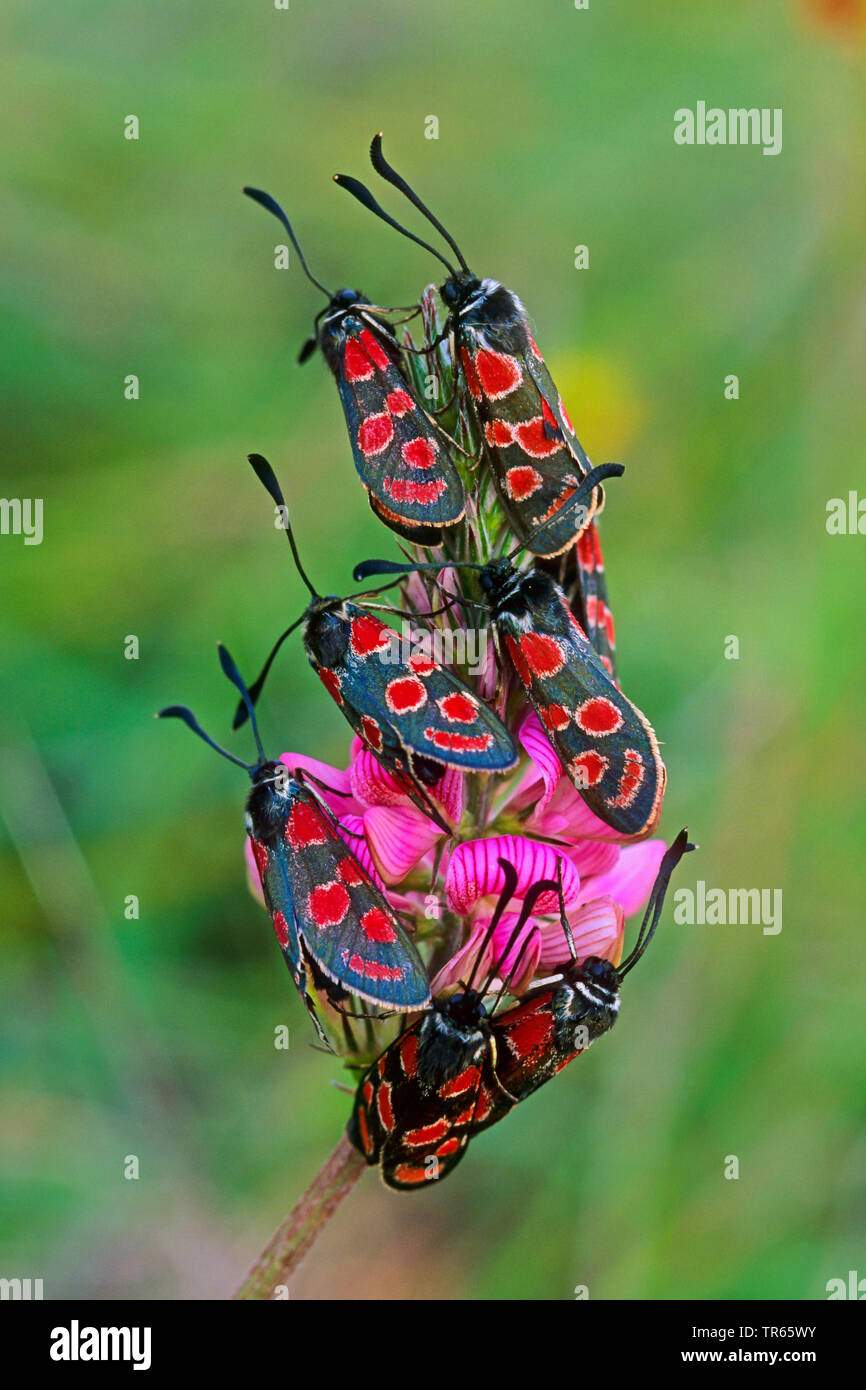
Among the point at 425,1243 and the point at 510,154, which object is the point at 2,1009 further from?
the point at 510,154

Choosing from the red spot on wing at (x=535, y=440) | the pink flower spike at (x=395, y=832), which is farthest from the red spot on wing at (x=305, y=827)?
the red spot on wing at (x=535, y=440)

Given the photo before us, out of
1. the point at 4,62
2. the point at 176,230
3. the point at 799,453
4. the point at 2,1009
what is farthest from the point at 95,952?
the point at 4,62

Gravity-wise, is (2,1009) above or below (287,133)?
below

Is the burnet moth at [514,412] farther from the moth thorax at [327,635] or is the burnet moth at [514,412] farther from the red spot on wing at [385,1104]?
the red spot on wing at [385,1104]

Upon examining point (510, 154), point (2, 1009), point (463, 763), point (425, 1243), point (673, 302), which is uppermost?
point (510, 154)

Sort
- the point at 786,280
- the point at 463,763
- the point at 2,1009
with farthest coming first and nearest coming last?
the point at 786,280 → the point at 2,1009 → the point at 463,763

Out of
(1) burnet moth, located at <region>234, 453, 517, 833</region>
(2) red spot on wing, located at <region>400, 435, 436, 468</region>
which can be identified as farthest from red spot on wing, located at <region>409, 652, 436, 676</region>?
(2) red spot on wing, located at <region>400, 435, 436, 468</region>
